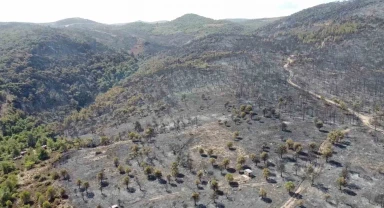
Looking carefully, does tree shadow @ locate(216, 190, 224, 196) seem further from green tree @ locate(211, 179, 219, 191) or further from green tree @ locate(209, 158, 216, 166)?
green tree @ locate(209, 158, 216, 166)

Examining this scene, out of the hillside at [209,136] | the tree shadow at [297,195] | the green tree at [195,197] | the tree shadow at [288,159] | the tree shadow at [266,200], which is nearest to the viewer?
the green tree at [195,197]

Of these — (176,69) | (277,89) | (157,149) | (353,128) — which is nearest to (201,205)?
(157,149)

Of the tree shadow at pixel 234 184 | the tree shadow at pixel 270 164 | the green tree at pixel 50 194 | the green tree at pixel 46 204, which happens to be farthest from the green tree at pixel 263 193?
the green tree at pixel 50 194

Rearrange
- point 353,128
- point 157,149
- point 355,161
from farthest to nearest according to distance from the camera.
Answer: point 353,128 → point 157,149 → point 355,161

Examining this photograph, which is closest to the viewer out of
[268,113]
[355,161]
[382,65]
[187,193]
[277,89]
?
[187,193]

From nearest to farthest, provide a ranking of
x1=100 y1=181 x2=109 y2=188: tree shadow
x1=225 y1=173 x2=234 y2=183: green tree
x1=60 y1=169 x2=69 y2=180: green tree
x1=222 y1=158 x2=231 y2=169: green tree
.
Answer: x1=225 y1=173 x2=234 y2=183: green tree → x1=100 y1=181 x2=109 y2=188: tree shadow → x1=222 y1=158 x2=231 y2=169: green tree → x1=60 y1=169 x2=69 y2=180: green tree

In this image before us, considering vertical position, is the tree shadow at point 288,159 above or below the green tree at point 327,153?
below

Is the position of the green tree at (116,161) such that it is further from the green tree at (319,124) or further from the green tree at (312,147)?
the green tree at (319,124)

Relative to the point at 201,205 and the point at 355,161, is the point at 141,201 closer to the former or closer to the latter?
the point at 201,205

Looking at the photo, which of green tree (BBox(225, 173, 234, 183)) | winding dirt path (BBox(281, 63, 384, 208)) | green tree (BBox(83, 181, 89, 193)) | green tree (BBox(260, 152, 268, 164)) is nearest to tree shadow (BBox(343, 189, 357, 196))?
winding dirt path (BBox(281, 63, 384, 208))
